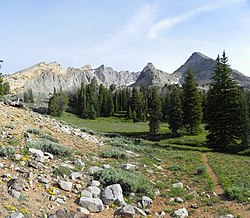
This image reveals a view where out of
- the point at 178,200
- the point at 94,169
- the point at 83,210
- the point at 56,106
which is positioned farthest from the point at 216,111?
the point at 56,106

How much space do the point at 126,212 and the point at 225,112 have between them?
1331 inches

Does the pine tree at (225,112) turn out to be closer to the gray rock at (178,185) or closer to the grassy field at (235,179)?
the grassy field at (235,179)

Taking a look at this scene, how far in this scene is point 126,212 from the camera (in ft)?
35.9

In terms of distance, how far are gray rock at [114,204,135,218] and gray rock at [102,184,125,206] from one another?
552 mm

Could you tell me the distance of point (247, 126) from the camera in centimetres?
4334

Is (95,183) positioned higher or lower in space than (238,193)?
higher

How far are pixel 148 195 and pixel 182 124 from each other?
48.8 metres

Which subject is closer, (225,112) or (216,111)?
(225,112)

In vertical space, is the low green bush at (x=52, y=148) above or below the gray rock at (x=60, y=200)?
Answer: above

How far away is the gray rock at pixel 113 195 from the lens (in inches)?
461

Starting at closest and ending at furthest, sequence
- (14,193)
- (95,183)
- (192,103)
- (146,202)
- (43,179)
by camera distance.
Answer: (14,193) → (43,179) → (146,202) → (95,183) → (192,103)

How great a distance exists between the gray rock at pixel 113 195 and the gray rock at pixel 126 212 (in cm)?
55

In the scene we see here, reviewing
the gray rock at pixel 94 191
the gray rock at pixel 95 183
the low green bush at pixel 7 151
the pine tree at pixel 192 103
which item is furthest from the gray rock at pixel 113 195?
the pine tree at pixel 192 103

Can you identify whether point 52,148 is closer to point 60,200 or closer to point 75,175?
point 75,175
